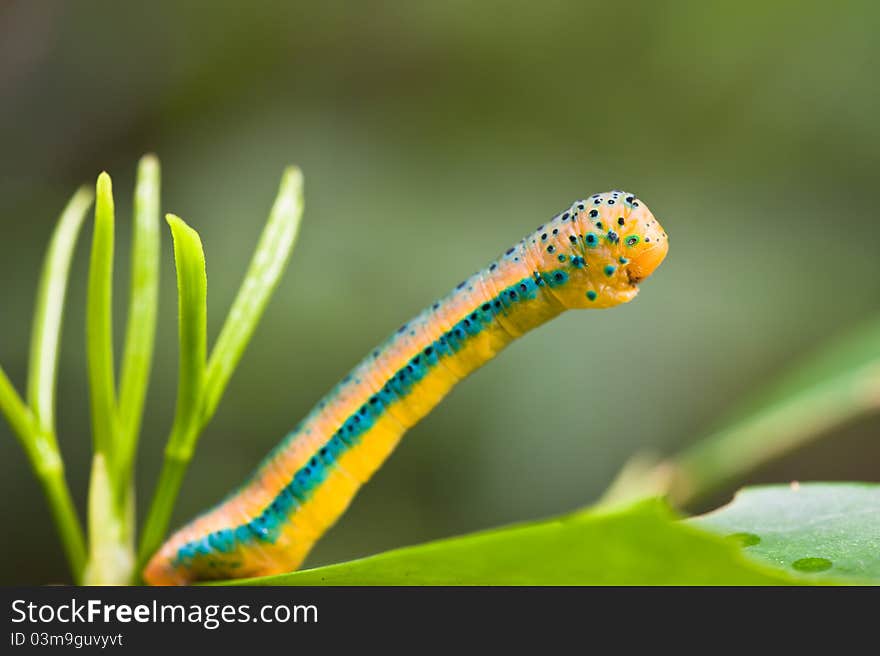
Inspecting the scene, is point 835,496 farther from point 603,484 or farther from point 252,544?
point 603,484

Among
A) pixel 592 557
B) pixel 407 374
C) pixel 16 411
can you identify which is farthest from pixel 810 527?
pixel 16 411

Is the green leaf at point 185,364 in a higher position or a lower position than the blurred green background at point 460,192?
lower

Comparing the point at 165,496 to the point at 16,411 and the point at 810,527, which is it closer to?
the point at 16,411

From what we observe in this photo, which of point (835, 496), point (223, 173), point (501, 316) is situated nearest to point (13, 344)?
point (223, 173)

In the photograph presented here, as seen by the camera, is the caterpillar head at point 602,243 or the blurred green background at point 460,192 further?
the blurred green background at point 460,192

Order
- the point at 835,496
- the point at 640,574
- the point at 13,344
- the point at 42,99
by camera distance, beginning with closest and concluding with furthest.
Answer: the point at 640,574 → the point at 835,496 → the point at 13,344 → the point at 42,99

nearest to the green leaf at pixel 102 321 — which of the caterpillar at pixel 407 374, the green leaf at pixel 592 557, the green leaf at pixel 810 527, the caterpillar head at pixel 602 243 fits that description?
the caterpillar at pixel 407 374

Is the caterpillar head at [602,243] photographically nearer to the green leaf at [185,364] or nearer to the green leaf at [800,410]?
the green leaf at [185,364]
